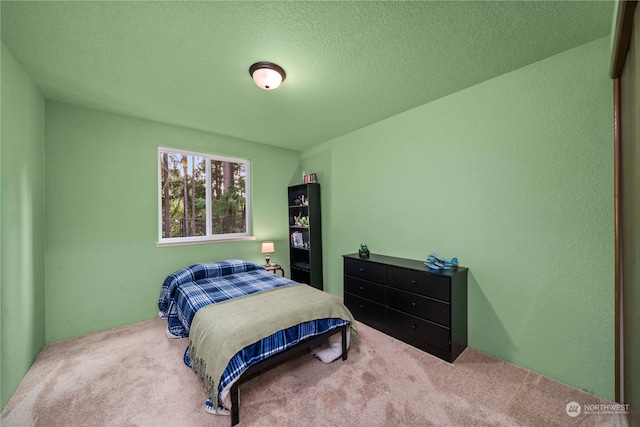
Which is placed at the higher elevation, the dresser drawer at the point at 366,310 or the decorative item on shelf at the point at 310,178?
the decorative item on shelf at the point at 310,178

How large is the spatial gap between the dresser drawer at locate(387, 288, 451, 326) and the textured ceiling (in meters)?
2.06

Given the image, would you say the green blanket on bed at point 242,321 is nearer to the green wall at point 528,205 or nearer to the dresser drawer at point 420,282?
the dresser drawer at point 420,282

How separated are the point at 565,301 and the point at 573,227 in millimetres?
569

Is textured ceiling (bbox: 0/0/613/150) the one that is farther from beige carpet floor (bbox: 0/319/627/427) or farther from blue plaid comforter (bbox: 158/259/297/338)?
beige carpet floor (bbox: 0/319/627/427)

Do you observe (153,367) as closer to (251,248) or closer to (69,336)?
(69,336)

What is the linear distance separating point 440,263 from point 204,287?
8.26ft

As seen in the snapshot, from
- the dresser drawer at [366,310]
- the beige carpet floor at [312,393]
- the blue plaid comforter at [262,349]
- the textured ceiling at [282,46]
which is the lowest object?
the beige carpet floor at [312,393]

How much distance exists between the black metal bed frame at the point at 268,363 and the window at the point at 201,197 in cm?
227

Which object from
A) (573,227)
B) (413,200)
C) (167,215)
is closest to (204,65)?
(167,215)

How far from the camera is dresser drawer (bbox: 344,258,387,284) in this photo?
8.82 ft

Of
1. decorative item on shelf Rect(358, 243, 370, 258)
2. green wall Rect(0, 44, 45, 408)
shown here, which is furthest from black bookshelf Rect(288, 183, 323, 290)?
green wall Rect(0, 44, 45, 408)

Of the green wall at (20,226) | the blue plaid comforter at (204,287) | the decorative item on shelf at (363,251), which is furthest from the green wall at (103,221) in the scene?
the decorative item on shelf at (363,251)

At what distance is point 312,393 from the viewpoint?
1772 mm

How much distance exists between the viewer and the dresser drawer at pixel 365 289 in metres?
2.71
